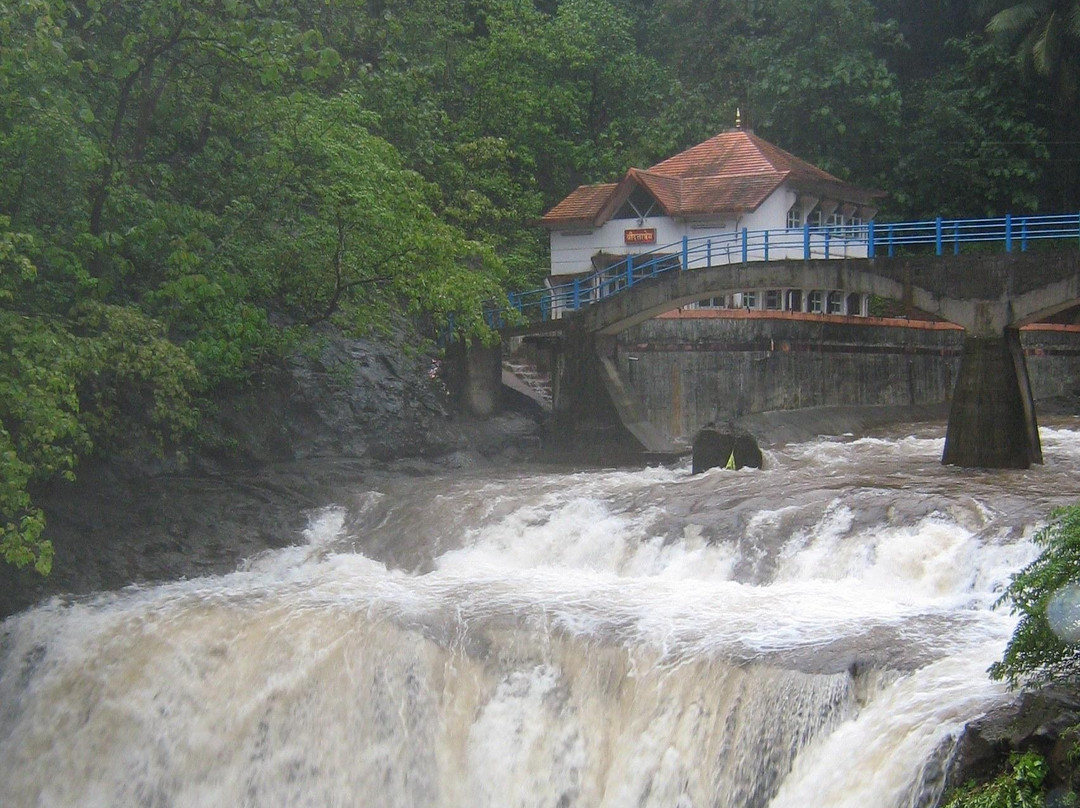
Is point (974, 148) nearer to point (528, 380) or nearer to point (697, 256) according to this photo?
point (697, 256)

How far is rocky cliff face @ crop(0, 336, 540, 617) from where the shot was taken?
61.7 ft

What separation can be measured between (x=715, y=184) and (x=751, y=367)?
350 inches

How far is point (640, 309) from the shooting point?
90.6 feet

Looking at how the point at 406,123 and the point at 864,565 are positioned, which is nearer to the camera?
the point at 864,565

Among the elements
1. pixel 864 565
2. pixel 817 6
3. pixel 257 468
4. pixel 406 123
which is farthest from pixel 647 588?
pixel 817 6

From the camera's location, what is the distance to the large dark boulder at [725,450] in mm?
23031

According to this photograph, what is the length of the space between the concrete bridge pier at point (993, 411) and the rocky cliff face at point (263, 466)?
1024 cm

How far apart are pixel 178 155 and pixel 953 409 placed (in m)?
14.5

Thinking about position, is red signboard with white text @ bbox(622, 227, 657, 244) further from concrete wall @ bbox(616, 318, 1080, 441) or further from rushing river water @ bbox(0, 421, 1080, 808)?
rushing river water @ bbox(0, 421, 1080, 808)

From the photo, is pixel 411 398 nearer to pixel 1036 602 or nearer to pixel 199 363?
pixel 199 363

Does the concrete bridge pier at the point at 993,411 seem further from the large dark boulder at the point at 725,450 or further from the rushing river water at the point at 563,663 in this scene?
the large dark boulder at the point at 725,450

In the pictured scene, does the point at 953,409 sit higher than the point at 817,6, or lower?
lower

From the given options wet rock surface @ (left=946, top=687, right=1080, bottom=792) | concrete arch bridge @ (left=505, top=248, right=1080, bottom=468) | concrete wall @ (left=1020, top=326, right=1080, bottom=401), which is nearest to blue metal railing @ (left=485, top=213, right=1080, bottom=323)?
concrete wall @ (left=1020, top=326, right=1080, bottom=401)

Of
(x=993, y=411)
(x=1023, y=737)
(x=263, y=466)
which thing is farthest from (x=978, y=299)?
(x=1023, y=737)
